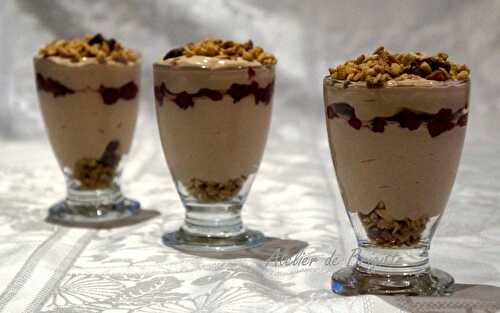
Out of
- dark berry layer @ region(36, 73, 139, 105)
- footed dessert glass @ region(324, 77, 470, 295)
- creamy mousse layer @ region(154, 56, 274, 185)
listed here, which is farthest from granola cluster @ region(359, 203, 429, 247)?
dark berry layer @ region(36, 73, 139, 105)

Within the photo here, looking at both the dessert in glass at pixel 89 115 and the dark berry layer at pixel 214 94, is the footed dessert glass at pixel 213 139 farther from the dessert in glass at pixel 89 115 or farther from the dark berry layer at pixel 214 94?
the dessert in glass at pixel 89 115

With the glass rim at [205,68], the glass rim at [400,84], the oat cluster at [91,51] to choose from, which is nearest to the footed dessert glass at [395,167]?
the glass rim at [400,84]

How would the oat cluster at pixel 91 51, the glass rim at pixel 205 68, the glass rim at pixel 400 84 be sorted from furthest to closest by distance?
the oat cluster at pixel 91 51
the glass rim at pixel 205 68
the glass rim at pixel 400 84

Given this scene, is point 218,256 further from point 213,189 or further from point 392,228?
point 392,228

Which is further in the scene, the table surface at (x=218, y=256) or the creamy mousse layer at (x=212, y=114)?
the creamy mousse layer at (x=212, y=114)

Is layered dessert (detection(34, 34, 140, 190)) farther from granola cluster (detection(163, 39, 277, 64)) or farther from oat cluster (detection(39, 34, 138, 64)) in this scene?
granola cluster (detection(163, 39, 277, 64))
